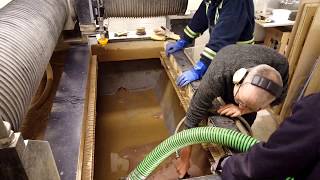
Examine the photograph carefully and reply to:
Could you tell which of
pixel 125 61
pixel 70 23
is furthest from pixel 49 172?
pixel 125 61

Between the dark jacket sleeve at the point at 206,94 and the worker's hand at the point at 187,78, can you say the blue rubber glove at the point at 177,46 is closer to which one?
the worker's hand at the point at 187,78

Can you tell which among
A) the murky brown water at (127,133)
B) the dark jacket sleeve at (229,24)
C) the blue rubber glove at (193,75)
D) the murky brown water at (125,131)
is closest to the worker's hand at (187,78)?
the blue rubber glove at (193,75)

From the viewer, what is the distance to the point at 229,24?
4.42 ft

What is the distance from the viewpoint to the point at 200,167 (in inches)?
60.2

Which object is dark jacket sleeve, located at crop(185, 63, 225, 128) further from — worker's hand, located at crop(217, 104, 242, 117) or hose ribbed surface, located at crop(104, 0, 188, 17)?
hose ribbed surface, located at crop(104, 0, 188, 17)

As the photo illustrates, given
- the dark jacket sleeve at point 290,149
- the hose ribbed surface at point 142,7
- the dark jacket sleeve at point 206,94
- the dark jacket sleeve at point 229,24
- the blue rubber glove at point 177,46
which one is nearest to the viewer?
the dark jacket sleeve at point 290,149

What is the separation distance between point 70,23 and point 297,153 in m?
1.50

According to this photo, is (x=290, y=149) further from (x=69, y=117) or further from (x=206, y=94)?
(x=69, y=117)

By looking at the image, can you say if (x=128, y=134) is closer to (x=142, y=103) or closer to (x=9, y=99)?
(x=142, y=103)

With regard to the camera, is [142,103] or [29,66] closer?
[29,66]

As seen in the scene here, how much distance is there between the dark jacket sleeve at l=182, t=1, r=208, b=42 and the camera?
1.73 m

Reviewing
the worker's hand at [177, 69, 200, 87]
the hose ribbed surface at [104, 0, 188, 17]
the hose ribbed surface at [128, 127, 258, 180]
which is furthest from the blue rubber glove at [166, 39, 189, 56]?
the hose ribbed surface at [128, 127, 258, 180]

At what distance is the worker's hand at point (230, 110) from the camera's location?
1119 mm

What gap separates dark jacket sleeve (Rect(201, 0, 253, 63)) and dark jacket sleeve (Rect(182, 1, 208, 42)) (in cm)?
34
